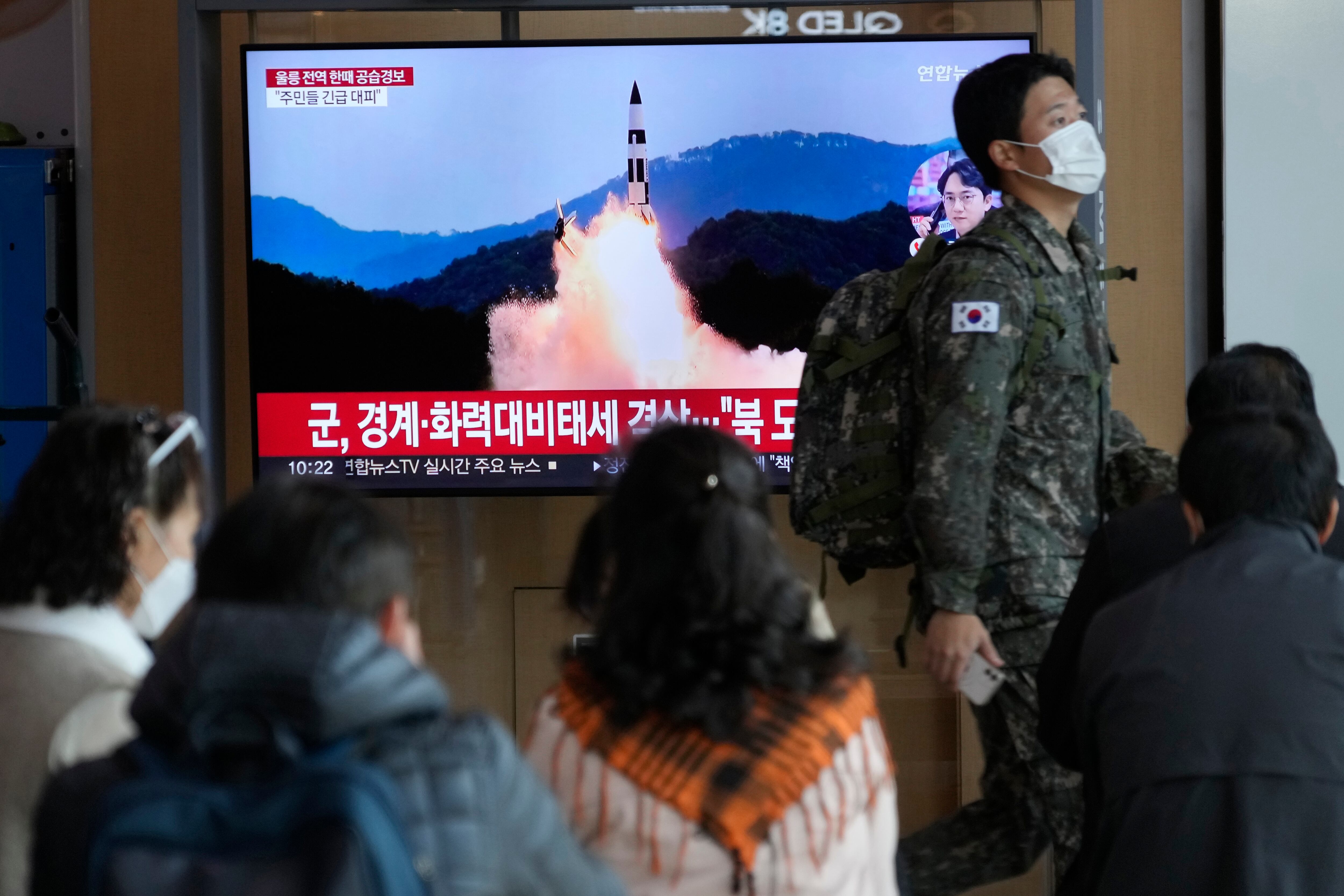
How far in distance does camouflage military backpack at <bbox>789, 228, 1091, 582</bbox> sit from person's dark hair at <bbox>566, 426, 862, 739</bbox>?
1.02 meters

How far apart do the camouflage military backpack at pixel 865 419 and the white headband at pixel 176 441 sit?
1.08 meters

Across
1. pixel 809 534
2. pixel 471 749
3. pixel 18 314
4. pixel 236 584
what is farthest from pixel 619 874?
pixel 18 314

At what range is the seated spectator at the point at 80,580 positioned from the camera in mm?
1517

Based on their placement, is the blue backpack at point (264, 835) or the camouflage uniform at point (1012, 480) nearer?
the blue backpack at point (264, 835)

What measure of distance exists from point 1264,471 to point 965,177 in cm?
169

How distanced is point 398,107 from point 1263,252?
7.05ft

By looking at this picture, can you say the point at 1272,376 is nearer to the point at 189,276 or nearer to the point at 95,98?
the point at 189,276

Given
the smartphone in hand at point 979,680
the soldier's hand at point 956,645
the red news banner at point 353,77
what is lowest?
the smartphone in hand at point 979,680

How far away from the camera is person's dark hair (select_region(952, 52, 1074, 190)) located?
2.54 m

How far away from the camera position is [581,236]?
3.27m

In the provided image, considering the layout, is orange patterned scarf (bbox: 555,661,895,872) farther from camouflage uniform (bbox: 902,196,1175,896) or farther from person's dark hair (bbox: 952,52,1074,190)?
person's dark hair (bbox: 952,52,1074,190)
